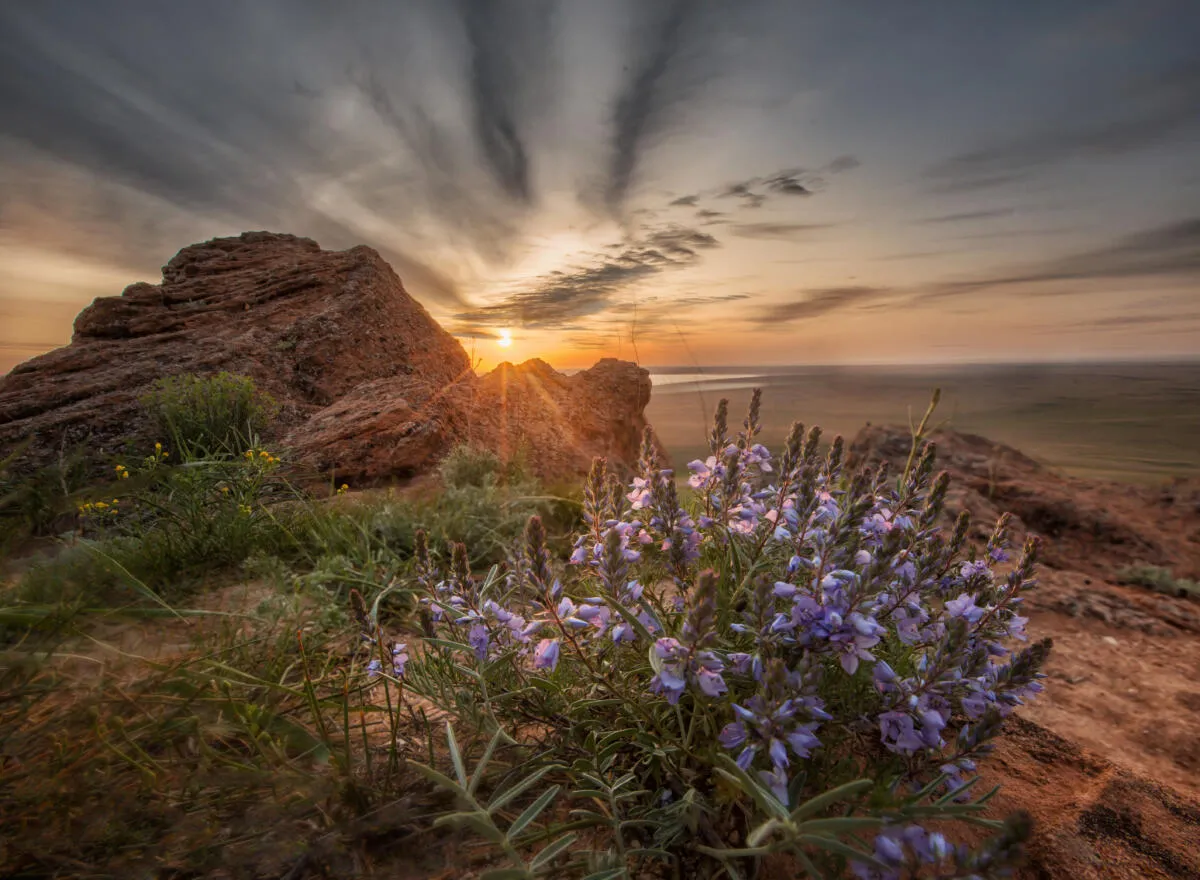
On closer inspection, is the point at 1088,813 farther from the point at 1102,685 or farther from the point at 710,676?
the point at 1102,685

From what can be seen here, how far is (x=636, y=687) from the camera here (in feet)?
5.76

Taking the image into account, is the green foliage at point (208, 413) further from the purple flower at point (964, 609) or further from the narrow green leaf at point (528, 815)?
the purple flower at point (964, 609)

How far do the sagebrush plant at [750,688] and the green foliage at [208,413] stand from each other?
5.51 meters

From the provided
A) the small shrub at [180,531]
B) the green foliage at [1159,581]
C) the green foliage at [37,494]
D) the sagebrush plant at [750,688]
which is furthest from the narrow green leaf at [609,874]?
the green foliage at [1159,581]

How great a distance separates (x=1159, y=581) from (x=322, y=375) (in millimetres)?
10688

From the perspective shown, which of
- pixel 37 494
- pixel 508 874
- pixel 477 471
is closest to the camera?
pixel 508 874

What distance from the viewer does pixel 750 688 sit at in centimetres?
160

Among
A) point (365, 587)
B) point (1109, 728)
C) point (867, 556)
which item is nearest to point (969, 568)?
point (867, 556)

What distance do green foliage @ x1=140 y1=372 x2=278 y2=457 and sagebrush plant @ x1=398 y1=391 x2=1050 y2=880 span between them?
5514 mm

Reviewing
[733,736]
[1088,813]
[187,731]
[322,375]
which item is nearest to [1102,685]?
[1088,813]

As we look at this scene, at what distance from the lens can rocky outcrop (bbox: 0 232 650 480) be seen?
641 cm

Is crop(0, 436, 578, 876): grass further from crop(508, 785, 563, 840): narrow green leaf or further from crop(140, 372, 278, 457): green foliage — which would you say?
crop(140, 372, 278, 457): green foliage

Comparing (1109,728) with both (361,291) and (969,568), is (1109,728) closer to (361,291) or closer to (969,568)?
(969,568)

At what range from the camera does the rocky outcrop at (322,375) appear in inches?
253
